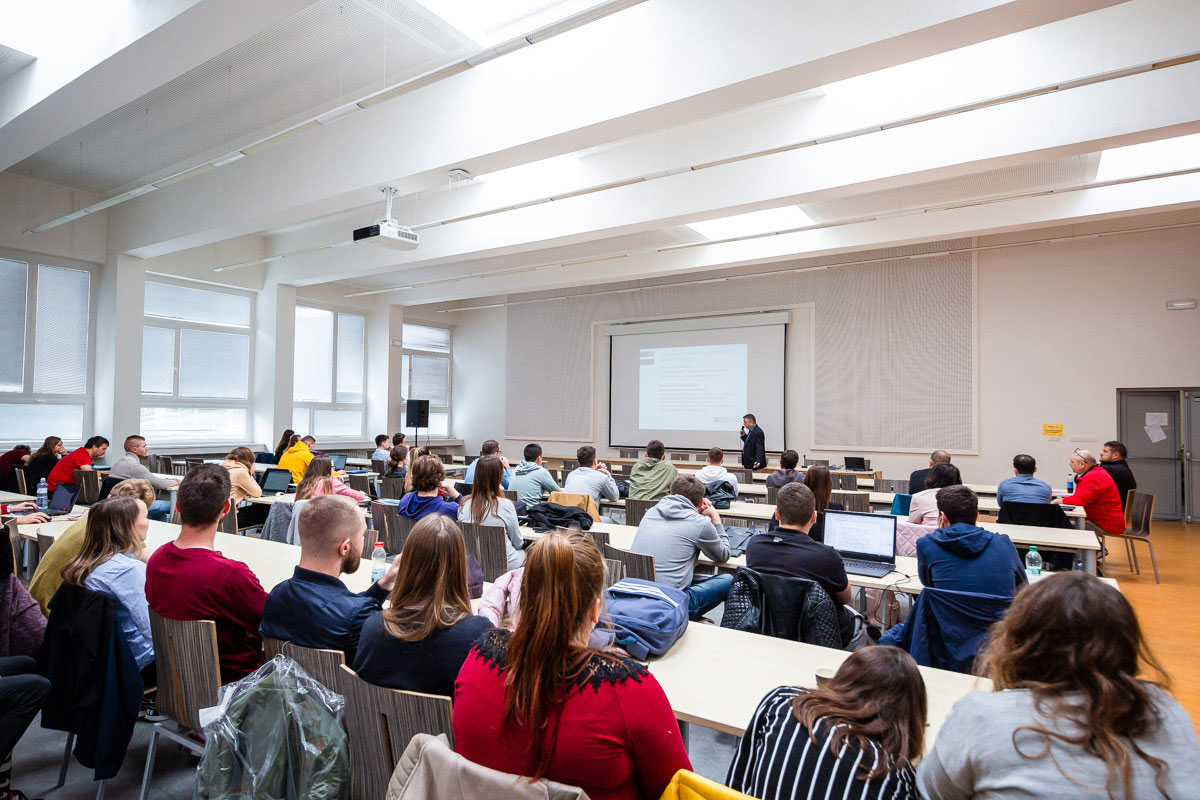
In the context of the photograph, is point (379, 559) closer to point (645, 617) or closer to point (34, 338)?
point (645, 617)

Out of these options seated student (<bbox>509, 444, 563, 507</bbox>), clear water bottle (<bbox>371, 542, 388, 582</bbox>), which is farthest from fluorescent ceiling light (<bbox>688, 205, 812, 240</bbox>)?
clear water bottle (<bbox>371, 542, 388, 582</bbox>)

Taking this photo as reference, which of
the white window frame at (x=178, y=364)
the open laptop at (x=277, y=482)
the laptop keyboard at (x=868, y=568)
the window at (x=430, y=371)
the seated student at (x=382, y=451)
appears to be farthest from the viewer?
the window at (x=430, y=371)

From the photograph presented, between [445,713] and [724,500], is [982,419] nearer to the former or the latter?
[724,500]

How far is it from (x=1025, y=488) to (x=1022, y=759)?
5.08 m

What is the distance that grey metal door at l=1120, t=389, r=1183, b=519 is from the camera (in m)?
9.29

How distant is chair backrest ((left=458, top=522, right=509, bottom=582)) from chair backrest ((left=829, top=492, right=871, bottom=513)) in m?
3.05

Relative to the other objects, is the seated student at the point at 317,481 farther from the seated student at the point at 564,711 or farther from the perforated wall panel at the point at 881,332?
the perforated wall panel at the point at 881,332

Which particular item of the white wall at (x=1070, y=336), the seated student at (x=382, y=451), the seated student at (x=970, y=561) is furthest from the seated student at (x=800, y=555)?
the white wall at (x=1070, y=336)

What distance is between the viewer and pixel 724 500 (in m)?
5.93

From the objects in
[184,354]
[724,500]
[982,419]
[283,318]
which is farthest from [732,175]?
[184,354]

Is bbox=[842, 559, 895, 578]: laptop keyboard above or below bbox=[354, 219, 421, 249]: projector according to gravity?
below

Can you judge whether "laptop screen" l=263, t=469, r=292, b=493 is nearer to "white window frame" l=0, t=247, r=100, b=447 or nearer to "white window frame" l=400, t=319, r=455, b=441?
"white window frame" l=0, t=247, r=100, b=447

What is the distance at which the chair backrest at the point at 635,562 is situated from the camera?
3289 millimetres

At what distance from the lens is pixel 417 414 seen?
513 inches
